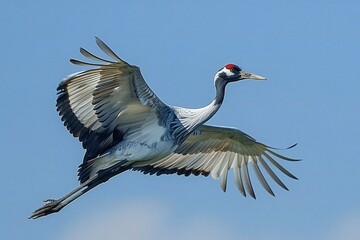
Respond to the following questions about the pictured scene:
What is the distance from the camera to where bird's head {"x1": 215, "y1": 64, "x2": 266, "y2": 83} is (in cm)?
2577

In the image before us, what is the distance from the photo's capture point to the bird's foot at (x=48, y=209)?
25.3 meters

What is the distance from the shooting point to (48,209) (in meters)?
25.3

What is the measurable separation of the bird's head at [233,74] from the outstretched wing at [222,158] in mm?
1978

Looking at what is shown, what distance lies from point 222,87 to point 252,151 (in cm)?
296

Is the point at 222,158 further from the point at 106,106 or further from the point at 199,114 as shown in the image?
the point at 106,106

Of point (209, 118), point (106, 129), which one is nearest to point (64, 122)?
point (106, 129)

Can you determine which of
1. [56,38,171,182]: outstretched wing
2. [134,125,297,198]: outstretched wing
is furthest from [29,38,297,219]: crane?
[134,125,297,198]: outstretched wing

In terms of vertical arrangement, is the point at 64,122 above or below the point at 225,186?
above

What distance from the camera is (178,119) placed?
25172 millimetres

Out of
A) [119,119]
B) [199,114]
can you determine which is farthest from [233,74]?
[119,119]

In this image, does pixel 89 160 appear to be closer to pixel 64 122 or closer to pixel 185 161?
pixel 64 122

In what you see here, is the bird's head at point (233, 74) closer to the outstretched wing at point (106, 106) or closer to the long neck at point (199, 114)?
the long neck at point (199, 114)

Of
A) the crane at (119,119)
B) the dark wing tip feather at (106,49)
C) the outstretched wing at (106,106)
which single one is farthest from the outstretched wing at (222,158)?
the dark wing tip feather at (106,49)

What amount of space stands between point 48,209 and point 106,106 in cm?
241
